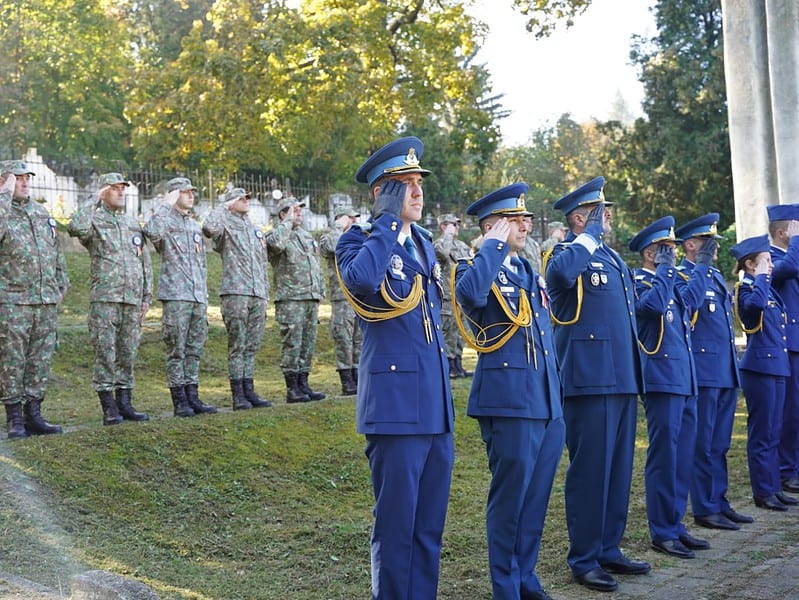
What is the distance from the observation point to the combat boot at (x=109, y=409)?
8109mm

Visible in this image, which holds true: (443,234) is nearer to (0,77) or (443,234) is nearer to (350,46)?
(350,46)

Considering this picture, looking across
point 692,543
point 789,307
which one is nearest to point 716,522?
point 692,543

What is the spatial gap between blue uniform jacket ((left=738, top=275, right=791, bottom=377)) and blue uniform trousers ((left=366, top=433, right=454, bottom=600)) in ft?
13.4

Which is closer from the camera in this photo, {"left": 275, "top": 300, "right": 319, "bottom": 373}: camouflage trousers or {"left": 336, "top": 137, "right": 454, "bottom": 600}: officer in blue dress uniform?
{"left": 336, "top": 137, "right": 454, "bottom": 600}: officer in blue dress uniform

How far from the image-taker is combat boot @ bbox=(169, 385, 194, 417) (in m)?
8.70

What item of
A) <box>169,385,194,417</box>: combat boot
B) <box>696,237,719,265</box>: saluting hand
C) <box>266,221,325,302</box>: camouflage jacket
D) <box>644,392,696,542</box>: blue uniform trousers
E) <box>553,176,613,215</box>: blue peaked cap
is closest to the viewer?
<box>553,176,613,215</box>: blue peaked cap

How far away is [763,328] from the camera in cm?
782

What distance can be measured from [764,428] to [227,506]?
13.1 feet

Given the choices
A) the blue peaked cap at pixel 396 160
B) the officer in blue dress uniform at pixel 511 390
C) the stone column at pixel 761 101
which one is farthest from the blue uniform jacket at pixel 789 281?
the blue peaked cap at pixel 396 160

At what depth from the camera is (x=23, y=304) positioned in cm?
757

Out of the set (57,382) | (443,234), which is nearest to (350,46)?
(443,234)

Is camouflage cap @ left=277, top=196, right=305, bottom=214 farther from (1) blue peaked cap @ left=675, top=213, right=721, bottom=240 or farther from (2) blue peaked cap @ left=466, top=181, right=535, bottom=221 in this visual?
(2) blue peaked cap @ left=466, top=181, right=535, bottom=221

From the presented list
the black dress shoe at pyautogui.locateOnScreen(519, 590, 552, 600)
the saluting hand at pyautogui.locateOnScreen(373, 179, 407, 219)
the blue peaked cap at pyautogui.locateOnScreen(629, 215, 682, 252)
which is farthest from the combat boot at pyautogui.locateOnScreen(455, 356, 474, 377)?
the saluting hand at pyautogui.locateOnScreen(373, 179, 407, 219)

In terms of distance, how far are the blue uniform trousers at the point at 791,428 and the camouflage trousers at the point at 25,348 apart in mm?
5880
